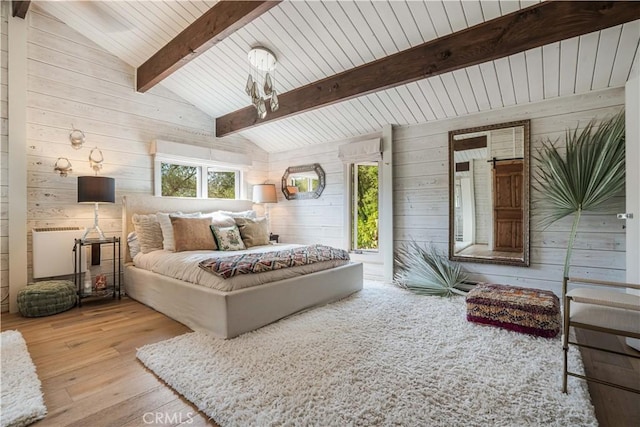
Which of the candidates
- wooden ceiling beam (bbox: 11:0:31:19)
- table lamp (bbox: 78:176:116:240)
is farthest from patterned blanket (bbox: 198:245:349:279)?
wooden ceiling beam (bbox: 11:0:31:19)

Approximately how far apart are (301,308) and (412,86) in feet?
8.65

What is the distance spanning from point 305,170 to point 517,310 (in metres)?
3.51

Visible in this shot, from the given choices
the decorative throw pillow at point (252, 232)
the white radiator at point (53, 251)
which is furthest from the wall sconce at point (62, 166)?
the decorative throw pillow at point (252, 232)

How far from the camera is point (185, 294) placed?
2625 millimetres

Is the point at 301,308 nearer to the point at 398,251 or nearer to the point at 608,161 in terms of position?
the point at 398,251

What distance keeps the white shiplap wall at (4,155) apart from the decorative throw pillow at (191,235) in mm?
1515

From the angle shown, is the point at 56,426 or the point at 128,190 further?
the point at 128,190

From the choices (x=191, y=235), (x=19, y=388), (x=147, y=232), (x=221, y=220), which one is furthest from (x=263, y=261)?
(x=147, y=232)

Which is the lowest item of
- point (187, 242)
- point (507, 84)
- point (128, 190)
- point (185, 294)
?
point (185, 294)

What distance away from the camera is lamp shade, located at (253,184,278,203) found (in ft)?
16.5

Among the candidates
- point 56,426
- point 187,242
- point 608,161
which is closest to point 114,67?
point 187,242

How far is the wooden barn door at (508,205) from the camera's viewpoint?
3277 millimetres

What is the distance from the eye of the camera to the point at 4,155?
300 centimetres

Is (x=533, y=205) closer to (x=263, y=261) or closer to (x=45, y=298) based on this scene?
(x=263, y=261)
